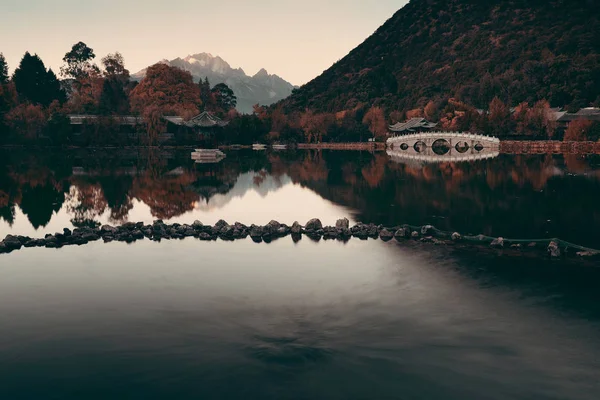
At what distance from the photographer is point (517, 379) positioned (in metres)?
10.5

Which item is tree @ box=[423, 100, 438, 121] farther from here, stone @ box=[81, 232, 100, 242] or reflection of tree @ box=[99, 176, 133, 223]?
stone @ box=[81, 232, 100, 242]

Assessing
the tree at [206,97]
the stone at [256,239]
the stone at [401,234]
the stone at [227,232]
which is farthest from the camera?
the tree at [206,97]

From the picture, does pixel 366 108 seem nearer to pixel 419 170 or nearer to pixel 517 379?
pixel 419 170

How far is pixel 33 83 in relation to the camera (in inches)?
4469

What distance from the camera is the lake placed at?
34.5 feet

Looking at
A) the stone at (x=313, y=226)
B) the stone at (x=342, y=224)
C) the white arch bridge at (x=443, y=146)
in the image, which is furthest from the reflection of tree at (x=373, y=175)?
the white arch bridge at (x=443, y=146)

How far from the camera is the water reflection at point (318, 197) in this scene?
94.7ft

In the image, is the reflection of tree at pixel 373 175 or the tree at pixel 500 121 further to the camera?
the tree at pixel 500 121

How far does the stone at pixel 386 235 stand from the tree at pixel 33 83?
357ft

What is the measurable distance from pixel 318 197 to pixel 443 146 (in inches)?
4150

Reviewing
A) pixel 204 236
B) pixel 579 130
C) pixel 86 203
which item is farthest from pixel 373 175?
pixel 579 130

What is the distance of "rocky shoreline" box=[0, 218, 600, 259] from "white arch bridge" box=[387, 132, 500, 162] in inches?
2420

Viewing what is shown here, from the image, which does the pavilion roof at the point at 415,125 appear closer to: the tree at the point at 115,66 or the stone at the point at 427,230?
the tree at the point at 115,66

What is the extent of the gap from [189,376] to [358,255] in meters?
11.2
